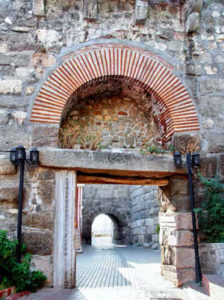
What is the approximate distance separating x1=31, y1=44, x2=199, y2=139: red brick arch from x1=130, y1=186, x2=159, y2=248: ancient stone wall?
468 cm

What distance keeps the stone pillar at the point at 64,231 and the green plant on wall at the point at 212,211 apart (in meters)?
1.91

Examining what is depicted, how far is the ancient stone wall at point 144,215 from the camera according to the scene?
10320mm

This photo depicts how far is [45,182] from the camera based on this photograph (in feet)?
15.9

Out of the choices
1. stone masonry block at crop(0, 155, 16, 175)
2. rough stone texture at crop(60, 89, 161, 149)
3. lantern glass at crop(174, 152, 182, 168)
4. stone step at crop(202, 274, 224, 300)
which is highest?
rough stone texture at crop(60, 89, 161, 149)

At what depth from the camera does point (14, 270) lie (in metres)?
4.21

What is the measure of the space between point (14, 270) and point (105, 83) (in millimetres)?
3377

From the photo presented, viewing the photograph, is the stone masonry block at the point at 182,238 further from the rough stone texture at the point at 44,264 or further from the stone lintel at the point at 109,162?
the rough stone texture at the point at 44,264

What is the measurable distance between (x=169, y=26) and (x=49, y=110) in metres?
2.74

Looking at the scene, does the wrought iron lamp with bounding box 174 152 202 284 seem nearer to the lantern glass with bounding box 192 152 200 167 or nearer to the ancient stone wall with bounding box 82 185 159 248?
the lantern glass with bounding box 192 152 200 167

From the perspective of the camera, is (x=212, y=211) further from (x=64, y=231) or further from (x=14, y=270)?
(x=14, y=270)

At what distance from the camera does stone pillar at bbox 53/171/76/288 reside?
457 centimetres

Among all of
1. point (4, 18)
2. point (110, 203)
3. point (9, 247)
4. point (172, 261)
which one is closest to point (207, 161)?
point (172, 261)

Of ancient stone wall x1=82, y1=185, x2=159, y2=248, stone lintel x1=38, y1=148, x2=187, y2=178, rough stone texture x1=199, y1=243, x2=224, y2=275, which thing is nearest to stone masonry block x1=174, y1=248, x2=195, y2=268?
rough stone texture x1=199, y1=243, x2=224, y2=275

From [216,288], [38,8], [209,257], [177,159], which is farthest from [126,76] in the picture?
[216,288]
